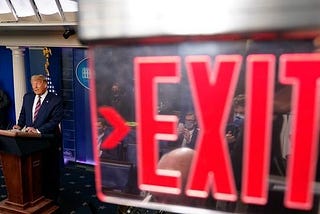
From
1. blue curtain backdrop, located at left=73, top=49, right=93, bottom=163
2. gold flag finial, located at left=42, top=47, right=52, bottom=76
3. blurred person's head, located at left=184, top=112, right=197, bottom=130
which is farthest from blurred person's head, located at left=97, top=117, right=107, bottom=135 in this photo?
gold flag finial, located at left=42, top=47, right=52, bottom=76

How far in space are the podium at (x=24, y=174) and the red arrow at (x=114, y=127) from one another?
2148 mm

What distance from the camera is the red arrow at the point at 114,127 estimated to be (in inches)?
19.1

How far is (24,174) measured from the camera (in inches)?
104

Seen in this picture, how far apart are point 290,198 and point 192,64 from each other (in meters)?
0.22

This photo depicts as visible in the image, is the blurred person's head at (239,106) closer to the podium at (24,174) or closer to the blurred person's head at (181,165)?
the blurred person's head at (181,165)

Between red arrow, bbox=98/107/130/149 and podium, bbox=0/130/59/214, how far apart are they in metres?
2.15

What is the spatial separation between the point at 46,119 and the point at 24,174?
0.49 meters

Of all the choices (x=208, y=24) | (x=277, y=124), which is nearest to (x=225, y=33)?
(x=208, y=24)

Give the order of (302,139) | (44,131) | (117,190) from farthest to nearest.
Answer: (44,131), (117,190), (302,139)

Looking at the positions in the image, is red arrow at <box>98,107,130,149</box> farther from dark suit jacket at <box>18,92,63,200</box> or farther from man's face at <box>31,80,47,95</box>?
man's face at <box>31,80,47,95</box>

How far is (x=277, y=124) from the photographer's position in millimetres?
422

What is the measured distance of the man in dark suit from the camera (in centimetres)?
283

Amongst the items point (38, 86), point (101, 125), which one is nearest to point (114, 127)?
point (101, 125)

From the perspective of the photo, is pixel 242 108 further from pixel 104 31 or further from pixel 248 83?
pixel 104 31
